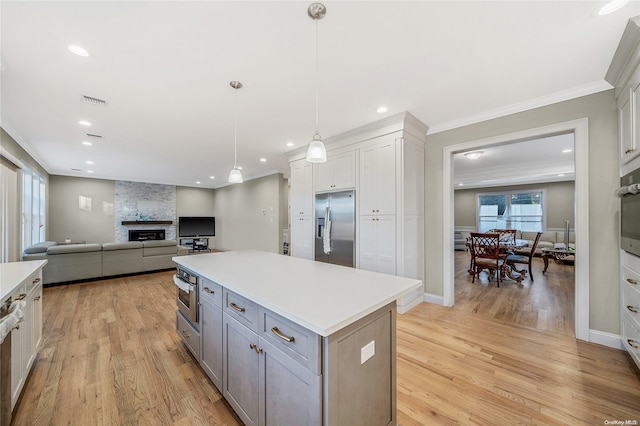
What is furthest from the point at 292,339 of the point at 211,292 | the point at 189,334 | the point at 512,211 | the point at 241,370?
the point at 512,211

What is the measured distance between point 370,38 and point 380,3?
0.94ft

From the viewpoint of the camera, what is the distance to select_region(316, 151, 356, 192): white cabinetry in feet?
12.1

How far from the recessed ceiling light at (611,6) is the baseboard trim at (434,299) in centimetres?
311

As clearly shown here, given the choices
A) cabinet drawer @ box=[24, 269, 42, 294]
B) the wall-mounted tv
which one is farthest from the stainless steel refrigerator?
the wall-mounted tv

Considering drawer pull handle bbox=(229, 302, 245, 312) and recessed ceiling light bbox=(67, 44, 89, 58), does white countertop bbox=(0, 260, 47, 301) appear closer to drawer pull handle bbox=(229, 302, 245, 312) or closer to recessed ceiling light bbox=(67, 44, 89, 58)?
drawer pull handle bbox=(229, 302, 245, 312)

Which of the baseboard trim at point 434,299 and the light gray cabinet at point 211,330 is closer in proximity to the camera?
the light gray cabinet at point 211,330

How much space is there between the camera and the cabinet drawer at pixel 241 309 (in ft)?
4.45

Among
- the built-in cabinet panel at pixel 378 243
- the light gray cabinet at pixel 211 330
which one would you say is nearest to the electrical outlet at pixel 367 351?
the light gray cabinet at pixel 211 330

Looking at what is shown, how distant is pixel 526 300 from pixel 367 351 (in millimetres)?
3838

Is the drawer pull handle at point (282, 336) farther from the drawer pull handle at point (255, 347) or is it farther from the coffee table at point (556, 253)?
the coffee table at point (556, 253)

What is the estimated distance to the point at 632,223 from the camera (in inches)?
74.4

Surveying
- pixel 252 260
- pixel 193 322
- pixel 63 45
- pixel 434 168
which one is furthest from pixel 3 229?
pixel 434 168

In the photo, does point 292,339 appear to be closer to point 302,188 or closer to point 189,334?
point 189,334

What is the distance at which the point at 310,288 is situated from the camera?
1.44 meters
